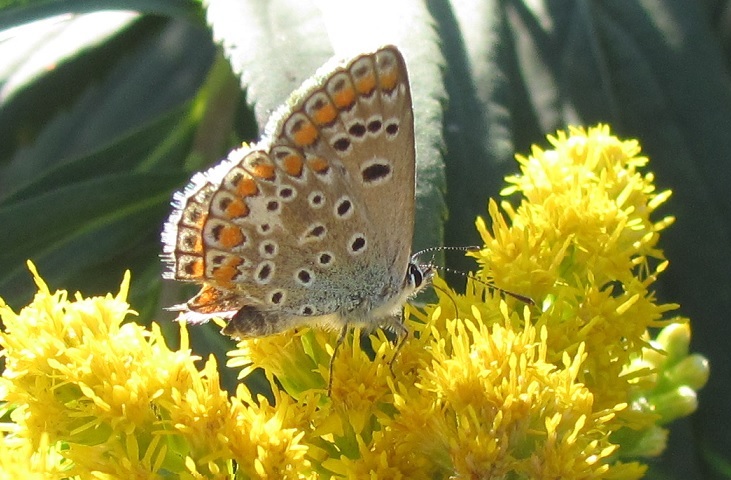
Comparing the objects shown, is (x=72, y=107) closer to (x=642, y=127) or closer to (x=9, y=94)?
(x=9, y=94)

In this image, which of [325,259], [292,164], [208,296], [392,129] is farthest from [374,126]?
[208,296]

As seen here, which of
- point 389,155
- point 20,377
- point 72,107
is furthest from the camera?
point 72,107

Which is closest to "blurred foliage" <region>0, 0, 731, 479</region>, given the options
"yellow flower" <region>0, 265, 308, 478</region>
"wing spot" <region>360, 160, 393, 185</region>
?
"wing spot" <region>360, 160, 393, 185</region>

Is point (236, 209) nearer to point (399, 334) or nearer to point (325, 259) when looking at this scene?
point (325, 259)

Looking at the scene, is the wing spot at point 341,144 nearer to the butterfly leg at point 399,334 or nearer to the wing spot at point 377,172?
the wing spot at point 377,172

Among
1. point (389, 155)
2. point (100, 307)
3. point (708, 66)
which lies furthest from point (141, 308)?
point (708, 66)

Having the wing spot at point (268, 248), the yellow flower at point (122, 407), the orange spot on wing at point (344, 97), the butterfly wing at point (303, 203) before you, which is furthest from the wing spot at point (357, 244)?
the yellow flower at point (122, 407)

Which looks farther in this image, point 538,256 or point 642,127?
point 642,127
